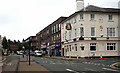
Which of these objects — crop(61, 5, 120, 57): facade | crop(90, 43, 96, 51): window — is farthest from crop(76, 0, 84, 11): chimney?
crop(90, 43, 96, 51): window

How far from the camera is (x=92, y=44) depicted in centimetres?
3812

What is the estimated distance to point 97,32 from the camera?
127 ft

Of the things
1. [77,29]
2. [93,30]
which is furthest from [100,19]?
[77,29]

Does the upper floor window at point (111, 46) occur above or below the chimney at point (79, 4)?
below

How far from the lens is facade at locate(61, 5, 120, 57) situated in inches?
1494

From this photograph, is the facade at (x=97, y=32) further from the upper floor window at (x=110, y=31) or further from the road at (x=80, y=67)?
the road at (x=80, y=67)

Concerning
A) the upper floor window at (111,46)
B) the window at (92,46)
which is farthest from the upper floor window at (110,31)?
the window at (92,46)

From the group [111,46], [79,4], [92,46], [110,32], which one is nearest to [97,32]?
[110,32]

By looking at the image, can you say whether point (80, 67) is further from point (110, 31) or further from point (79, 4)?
point (79, 4)

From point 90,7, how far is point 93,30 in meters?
5.23

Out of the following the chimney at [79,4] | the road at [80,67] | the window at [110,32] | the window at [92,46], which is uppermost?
the chimney at [79,4]

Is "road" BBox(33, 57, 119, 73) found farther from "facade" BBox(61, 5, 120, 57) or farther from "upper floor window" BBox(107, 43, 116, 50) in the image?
"upper floor window" BBox(107, 43, 116, 50)

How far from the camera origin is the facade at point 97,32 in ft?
124

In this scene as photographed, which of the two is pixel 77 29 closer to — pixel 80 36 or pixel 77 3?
pixel 80 36
